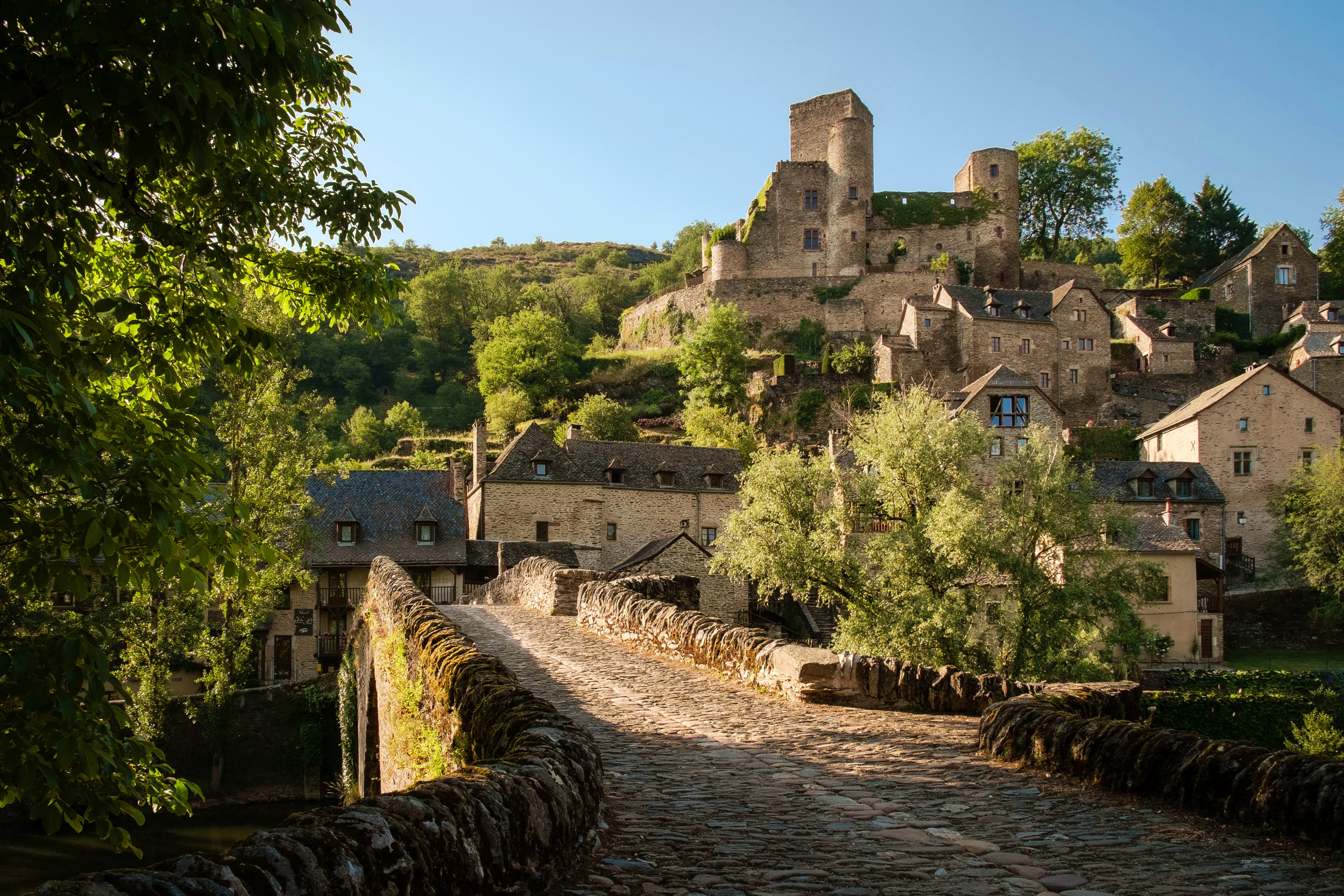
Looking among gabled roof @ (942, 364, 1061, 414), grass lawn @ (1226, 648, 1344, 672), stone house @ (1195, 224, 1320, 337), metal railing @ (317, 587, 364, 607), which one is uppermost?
stone house @ (1195, 224, 1320, 337)

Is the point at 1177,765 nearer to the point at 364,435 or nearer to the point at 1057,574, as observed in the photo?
the point at 1057,574

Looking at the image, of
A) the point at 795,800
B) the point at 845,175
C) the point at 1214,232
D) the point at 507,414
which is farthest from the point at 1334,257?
the point at 795,800

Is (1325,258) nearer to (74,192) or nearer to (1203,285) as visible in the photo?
(1203,285)

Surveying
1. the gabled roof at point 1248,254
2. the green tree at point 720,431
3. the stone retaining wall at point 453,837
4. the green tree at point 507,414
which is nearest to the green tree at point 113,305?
the stone retaining wall at point 453,837

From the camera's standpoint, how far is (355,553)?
40.4 m

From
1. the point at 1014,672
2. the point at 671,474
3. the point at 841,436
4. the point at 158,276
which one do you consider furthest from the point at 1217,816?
the point at 841,436

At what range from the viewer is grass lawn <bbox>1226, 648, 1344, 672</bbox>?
3984 cm

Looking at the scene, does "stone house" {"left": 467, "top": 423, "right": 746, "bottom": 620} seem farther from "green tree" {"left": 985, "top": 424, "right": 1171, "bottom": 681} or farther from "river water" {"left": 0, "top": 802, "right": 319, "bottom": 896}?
"green tree" {"left": 985, "top": 424, "right": 1171, "bottom": 681}

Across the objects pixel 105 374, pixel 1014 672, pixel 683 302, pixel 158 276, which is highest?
pixel 683 302

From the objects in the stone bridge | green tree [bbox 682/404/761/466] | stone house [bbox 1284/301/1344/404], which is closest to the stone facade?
green tree [bbox 682/404/761/466]

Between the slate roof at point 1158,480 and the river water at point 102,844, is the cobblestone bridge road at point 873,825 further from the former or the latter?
the slate roof at point 1158,480

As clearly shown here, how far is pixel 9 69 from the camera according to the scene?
502cm

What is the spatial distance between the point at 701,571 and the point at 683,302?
4730 cm

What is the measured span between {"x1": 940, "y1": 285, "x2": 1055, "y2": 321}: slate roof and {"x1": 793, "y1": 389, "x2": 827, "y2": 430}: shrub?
11.0 m
